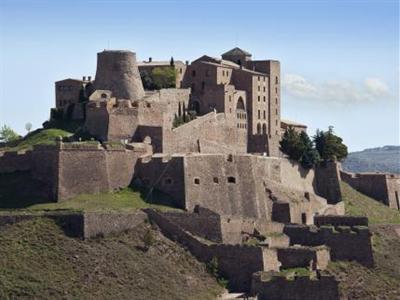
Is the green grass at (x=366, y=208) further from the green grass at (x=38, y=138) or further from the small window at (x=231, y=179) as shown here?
the green grass at (x=38, y=138)

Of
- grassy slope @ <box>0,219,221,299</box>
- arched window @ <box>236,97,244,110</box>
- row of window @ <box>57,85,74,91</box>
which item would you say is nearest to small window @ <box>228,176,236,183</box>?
grassy slope @ <box>0,219,221,299</box>

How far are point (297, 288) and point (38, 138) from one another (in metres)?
23.1

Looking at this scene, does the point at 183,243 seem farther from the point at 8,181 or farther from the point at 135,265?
the point at 8,181

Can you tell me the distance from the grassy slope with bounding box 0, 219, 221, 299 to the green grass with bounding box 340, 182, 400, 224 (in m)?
21.5

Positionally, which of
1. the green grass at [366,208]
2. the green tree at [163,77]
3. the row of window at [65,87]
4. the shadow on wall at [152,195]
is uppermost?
the green tree at [163,77]

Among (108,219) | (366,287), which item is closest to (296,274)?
(366,287)

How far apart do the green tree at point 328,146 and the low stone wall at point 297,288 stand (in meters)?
26.7

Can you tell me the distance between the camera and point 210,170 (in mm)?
89500

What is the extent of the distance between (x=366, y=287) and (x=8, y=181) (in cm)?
2114

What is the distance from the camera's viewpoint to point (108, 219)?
80438 mm

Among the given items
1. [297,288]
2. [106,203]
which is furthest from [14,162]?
[297,288]

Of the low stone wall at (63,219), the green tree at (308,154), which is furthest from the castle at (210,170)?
the green tree at (308,154)

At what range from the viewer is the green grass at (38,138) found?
3583 inches

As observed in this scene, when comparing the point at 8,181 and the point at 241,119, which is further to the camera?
the point at 241,119
